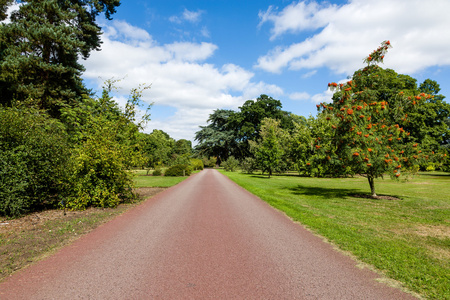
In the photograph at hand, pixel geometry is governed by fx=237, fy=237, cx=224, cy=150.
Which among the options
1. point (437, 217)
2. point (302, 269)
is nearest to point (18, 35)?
point (302, 269)

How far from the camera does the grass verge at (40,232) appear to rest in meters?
4.42

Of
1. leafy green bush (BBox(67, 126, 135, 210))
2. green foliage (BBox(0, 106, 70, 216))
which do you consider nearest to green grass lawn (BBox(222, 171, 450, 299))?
leafy green bush (BBox(67, 126, 135, 210))

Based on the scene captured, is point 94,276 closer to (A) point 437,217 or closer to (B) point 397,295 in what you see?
(B) point 397,295

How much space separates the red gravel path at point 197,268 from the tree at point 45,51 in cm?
1042

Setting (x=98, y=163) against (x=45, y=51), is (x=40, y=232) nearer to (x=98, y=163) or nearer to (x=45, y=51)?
(x=98, y=163)

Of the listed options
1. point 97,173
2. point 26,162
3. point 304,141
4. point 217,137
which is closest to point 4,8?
point 26,162

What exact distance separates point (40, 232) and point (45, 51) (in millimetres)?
13329

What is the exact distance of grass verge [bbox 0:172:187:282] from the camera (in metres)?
4.42

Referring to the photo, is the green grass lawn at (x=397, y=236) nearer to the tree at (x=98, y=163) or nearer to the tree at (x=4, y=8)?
the tree at (x=98, y=163)

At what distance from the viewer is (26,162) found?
762 cm

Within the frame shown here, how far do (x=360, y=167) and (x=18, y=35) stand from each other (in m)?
20.1

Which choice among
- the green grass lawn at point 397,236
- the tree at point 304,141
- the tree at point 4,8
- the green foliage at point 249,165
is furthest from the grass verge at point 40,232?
the green foliage at point 249,165

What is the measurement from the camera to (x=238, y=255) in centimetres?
464

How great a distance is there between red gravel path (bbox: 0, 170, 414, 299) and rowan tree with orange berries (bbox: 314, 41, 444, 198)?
7.32 metres
